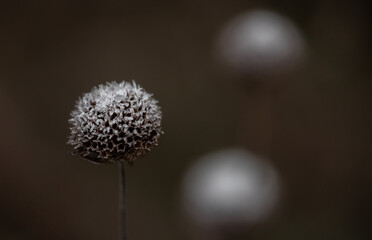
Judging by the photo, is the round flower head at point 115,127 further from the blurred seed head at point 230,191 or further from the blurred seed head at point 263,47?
the blurred seed head at point 263,47

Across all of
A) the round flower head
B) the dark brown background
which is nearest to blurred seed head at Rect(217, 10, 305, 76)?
the dark brown background

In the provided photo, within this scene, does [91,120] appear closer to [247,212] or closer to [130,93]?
[130,93]

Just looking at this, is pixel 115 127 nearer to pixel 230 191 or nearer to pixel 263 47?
pixel 230 191

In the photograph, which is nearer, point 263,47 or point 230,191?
point 230,191

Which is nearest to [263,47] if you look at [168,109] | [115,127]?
[168,109]

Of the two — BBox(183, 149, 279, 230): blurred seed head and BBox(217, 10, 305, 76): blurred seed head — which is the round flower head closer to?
BBox(183, 149, 279, 230): blurred seed head

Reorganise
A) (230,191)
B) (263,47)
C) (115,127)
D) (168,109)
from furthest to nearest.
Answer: (168,109), (263,47), (230,191), (115,127)

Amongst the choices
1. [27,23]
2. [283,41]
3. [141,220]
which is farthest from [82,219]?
[283,41]
